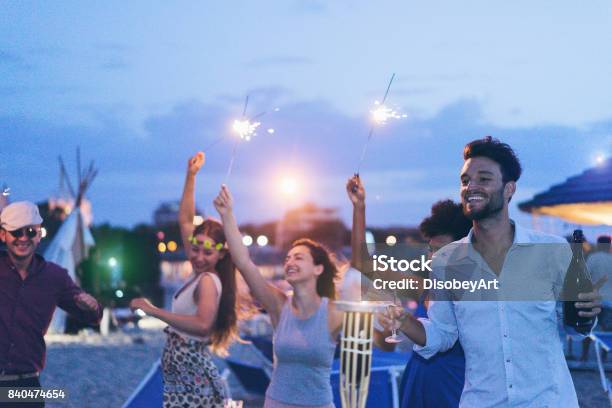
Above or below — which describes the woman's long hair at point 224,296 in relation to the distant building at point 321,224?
below

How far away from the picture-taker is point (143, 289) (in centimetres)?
3659

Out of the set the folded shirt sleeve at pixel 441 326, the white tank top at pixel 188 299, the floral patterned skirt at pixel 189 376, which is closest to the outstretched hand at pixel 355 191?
the white tank top at pixel 188 299

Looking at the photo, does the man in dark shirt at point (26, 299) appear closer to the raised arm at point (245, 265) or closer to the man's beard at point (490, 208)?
the raised arm at point (245, 265)

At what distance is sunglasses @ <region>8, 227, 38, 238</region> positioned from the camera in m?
5.58

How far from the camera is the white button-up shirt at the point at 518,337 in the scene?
3691mm

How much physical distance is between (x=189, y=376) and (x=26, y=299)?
1068 millimetres

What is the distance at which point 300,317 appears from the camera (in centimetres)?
559

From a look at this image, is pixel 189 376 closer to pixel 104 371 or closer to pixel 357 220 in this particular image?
pixel 357 220

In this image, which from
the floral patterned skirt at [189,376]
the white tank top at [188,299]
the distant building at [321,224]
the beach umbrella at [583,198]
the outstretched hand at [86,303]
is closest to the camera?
the floral patterned skirt at [189,376]

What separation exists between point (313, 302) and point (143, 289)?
31.7 metres

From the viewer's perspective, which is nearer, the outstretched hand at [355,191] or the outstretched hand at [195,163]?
the outstretched hand at [355,191]

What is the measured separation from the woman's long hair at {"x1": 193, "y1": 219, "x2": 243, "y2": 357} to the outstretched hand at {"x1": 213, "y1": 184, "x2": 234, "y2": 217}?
277mm

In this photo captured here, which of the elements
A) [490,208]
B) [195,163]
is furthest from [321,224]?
[490,208]

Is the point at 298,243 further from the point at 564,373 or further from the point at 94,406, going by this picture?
the point at 94,406
